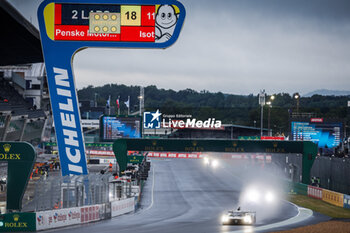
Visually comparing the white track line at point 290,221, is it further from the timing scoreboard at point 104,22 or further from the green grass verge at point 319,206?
the timing scoreboard at point 104,22

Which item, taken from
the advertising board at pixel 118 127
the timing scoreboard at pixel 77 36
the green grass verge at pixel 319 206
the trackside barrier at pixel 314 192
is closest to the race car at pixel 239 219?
the green grass verge at pixel 319 206

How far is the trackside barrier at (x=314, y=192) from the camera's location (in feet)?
135

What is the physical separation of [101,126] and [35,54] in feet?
52.5

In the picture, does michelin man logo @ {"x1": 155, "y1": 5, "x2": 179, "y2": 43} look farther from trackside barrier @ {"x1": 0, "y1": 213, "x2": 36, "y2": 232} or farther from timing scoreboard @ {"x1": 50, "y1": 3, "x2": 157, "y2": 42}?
trackside barrier @ {"x1": 0, "y1": 213, "x2": 36, "y2": 232}

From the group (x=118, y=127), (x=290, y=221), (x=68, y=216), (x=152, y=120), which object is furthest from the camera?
(x=152, y=120)

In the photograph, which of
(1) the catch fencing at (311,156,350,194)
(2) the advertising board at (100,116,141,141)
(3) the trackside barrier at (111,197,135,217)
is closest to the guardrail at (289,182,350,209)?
(1) the catch fencing at (311,156,350,194)

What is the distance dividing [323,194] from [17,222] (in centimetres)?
2556

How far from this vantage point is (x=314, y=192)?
4275 centimetres

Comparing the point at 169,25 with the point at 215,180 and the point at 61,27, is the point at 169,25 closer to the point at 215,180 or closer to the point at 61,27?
the point at 61,27

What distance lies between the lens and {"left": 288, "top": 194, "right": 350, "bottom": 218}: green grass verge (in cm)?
3259

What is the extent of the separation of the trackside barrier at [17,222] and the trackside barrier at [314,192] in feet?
83.2

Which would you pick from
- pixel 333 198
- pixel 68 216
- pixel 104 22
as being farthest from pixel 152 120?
pixel 68 216

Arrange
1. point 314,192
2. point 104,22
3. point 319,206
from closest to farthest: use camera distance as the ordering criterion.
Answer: point 104,22, point 319,206, point 314,192

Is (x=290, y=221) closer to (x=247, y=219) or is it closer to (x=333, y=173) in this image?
(x=247, y=219)
